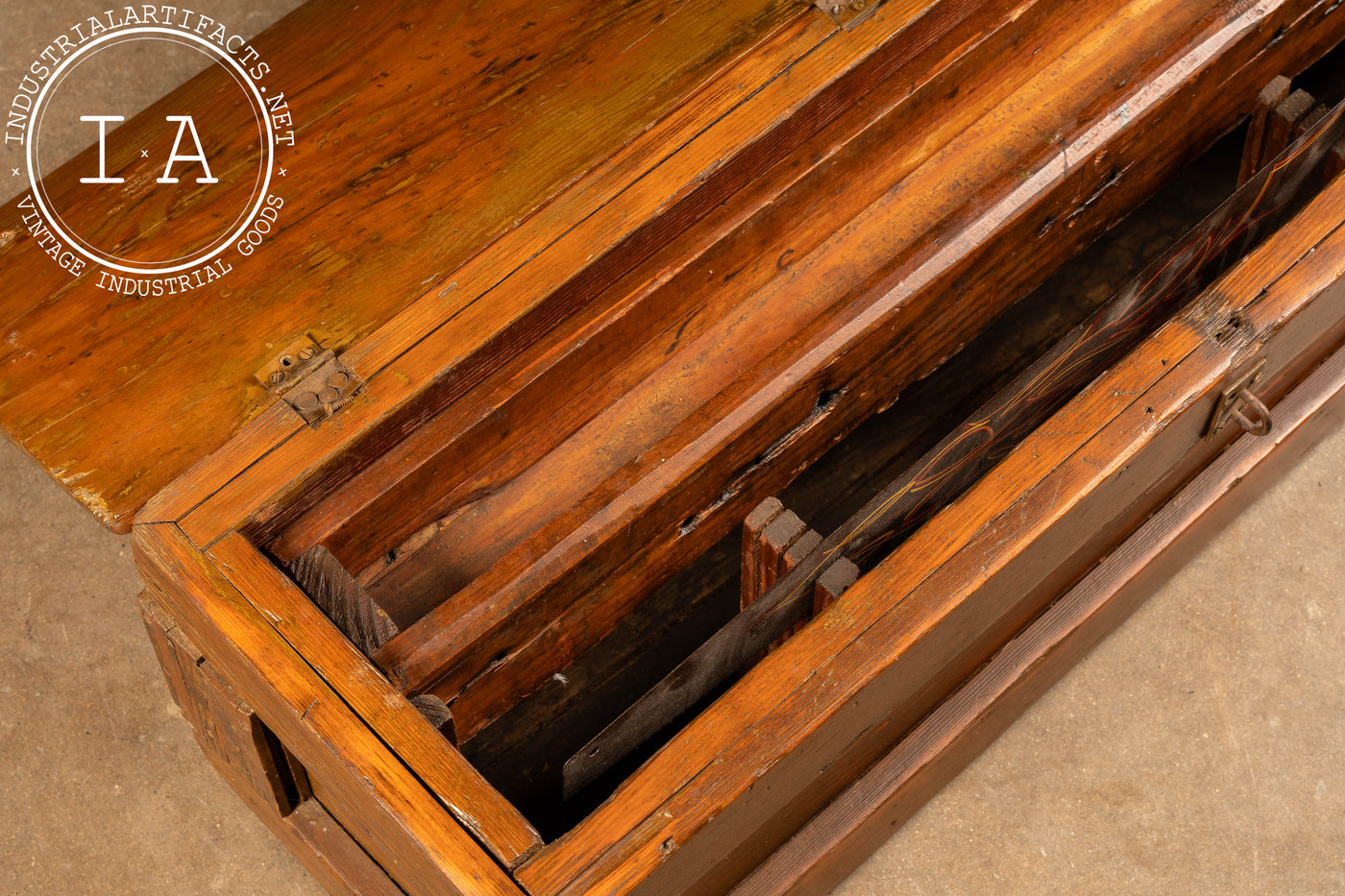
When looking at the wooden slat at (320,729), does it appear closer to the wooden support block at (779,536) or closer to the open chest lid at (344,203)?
the open chest lid at (344,203)

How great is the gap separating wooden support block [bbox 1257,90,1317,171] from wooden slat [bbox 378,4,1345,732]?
0.38 feet

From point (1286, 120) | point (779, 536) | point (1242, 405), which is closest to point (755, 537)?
point (779, 536)

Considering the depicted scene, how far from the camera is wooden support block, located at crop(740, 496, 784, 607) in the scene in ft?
7.79

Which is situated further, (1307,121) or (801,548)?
(1307,121)

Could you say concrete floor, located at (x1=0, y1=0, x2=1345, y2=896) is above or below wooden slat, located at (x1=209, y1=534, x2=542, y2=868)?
below

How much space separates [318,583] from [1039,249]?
133 centimetres

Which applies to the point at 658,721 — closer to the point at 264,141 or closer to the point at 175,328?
the point at 175,328

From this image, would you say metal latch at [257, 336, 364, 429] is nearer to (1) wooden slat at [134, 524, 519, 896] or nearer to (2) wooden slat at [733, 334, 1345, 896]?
(1) wooden slat at [134, 524, 519, 896]

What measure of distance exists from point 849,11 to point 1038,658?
1.06m

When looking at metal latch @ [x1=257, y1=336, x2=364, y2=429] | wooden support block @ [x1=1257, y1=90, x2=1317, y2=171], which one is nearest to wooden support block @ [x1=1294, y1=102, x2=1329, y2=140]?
wooden support block @ [x1=1257, y1=90, x2=1317, y2=171]

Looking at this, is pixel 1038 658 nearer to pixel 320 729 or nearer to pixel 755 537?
pixel 755 537

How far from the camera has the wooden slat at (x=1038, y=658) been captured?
266 centimetres

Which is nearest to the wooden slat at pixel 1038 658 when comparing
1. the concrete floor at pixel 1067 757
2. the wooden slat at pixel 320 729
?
the concrete floor at pixel 1067 757

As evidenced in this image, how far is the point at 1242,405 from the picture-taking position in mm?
2543
